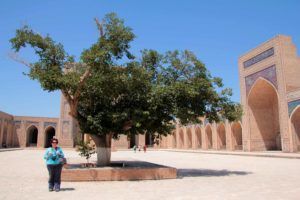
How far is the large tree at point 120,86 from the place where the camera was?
8.18 m

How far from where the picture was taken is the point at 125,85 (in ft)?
28.3

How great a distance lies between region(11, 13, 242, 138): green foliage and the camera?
8.17m

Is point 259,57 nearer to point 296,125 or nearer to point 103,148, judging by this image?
point 296,125

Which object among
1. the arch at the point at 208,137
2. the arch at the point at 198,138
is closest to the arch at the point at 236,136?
the arch at the point at 208,137

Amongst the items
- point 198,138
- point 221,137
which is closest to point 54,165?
point 221,137

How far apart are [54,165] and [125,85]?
10.8ft

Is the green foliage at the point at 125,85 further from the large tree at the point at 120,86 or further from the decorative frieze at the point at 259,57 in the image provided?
the decorative frieze at the point at 259,57

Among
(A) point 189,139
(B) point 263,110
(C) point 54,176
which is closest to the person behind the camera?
(C) point 54,176

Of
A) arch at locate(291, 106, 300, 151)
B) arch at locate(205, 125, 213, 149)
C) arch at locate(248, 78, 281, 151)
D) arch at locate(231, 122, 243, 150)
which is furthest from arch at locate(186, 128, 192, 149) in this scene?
arch at locate(291, 106, 300, 151)

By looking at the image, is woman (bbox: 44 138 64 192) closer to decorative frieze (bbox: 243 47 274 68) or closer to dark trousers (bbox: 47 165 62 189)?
dark trousers (bbox: 47 165 62 189)

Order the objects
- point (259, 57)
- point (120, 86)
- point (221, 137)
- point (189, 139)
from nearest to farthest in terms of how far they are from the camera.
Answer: point (120, 86), point (259, 57), point (221, 137), point (189, 139)

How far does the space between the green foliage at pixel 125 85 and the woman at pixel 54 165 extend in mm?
2235

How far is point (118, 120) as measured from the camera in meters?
8.69

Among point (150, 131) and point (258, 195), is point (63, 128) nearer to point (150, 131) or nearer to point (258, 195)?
point (150, 131)
